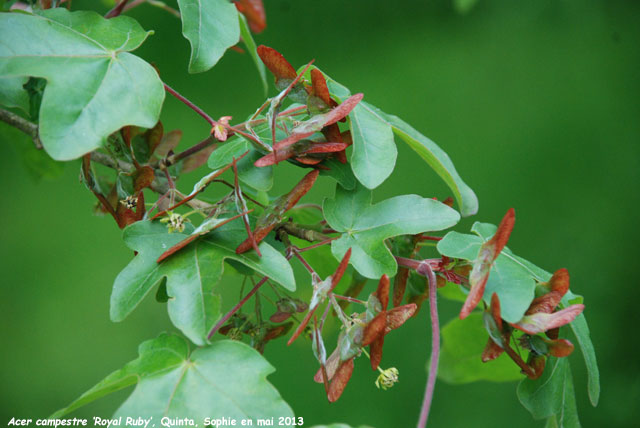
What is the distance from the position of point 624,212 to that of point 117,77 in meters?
1.33

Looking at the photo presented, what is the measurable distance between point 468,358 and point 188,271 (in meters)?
0.37

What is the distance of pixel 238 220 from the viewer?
1.39 ft

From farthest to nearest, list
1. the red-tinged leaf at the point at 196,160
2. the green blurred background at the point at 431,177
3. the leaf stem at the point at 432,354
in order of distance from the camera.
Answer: the green blurred background at the point at 431,177
the red-tinged leaf at the point at 196,160
the leaf stem at the point at 432,354

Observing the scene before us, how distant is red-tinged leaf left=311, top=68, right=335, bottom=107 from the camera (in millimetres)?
391

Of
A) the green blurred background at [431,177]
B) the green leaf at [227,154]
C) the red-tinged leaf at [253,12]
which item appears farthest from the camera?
the green blurred background at [431,177]

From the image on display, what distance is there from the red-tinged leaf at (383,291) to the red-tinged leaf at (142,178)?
0.67 ft

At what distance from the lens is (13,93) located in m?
0.49

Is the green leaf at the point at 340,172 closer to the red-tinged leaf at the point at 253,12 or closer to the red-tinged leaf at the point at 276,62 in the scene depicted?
the red-tinged leaf at the point at 276,62

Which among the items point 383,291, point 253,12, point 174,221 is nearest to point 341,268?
point 383,291

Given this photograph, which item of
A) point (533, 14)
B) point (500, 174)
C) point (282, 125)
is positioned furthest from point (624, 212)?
point (282, 125)

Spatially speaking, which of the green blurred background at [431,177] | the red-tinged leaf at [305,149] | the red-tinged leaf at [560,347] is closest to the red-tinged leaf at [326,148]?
the red-tinged leaf at [305,149]

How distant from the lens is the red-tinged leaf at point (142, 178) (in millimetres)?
436

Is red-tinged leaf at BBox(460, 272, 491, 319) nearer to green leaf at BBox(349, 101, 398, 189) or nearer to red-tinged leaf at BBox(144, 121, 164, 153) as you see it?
green leaf at BBox(349, 101, 398, 189)

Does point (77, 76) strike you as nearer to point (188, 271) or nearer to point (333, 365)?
point (188, 271)
